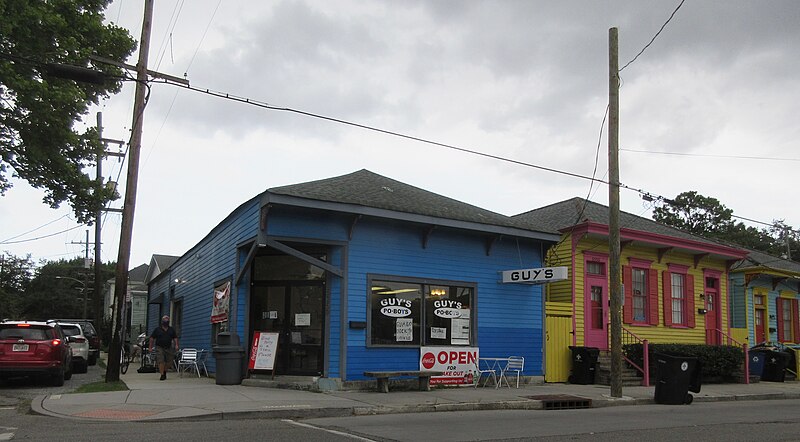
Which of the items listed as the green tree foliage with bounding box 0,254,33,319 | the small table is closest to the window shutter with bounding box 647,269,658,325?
the small table

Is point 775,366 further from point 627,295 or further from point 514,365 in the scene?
point 514,365

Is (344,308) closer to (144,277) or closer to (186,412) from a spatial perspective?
(186,412)

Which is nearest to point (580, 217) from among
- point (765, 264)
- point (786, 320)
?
point (765, 264)

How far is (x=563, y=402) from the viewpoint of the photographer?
1420cm

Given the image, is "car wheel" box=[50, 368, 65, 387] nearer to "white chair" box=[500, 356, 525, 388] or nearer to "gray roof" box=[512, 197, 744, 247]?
"white chair" box=[500, 356, 525, 388]

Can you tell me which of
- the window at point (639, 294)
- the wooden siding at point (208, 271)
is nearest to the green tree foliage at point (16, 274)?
the wooden siding at point (208, 271)

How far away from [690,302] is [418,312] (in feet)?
38.0

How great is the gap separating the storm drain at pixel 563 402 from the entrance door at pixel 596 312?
549 centimetres

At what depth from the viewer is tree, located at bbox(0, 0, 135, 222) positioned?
1778 centimetres

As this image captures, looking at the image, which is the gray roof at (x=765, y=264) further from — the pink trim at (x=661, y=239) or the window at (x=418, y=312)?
the window at (x=418, y=312)

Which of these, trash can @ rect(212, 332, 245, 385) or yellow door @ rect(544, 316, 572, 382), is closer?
trash can @ rect(212, 332, 245, 385)

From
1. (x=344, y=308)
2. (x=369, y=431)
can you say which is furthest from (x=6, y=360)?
(x=369, y=431)

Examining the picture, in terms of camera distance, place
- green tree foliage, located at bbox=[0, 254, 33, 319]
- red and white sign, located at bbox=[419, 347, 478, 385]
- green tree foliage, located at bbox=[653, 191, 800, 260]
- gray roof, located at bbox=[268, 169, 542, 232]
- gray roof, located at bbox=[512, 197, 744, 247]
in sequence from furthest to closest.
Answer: green tree foliage, located at bbox=[0, 254, 33, 319] → green tree foliage, located at bbox=[653, 191, 800, 260] → gray roof, located at bbox=[512, 197, 744, 247] → red and white sign, located at bbox=[419, 347, 478, 385] → gray roof, located at bbox=[268, 169, 542, 232]

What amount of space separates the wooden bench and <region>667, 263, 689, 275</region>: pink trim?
1085 centimetres
